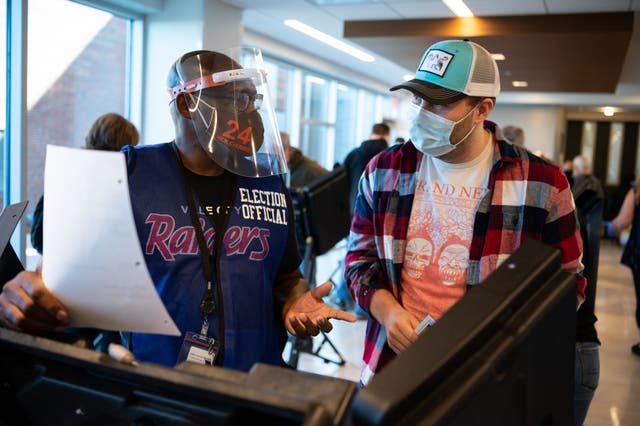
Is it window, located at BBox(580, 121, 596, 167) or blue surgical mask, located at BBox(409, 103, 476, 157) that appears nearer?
blue surgical mask, located at BBox(409, 103, 476, 157)

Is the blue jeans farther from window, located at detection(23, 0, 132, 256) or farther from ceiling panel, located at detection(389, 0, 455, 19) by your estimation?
ceiling panel, located at detection(389, 0, 455, 19)

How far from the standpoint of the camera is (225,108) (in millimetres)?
1387

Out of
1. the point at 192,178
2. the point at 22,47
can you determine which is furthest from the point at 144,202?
the point at 22,47

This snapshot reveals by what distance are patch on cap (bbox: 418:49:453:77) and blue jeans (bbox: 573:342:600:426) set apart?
35.2 inches

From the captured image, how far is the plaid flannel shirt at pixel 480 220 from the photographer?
4.83ft

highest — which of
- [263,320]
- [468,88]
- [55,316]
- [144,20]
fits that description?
[144,20]

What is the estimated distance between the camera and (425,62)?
1.58 meters

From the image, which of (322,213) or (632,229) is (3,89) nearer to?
(322,213)

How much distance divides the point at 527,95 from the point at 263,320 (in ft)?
43.3

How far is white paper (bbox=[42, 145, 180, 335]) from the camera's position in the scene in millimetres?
686

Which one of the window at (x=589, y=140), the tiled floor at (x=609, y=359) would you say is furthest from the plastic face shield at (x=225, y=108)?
the window at (x=589, y=140)

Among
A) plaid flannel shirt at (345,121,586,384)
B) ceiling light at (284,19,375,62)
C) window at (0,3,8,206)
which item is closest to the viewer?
plaid flannel shirt at (345,121,586,384)

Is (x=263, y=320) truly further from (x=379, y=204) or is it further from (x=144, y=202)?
(x=379, y=204)

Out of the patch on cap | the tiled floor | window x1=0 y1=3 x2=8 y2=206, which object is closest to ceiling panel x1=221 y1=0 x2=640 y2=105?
window x1=0 y1=3 x2=8 y2=206
